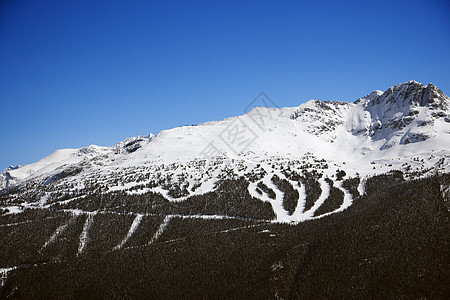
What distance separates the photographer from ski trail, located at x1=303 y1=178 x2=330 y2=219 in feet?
134

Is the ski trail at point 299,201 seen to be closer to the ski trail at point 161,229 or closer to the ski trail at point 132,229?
the ski trail at point 161,229

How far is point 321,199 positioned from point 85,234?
129 feet

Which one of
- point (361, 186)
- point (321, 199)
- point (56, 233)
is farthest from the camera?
point (361, 186)

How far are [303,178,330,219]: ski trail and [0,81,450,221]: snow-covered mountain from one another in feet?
1.71

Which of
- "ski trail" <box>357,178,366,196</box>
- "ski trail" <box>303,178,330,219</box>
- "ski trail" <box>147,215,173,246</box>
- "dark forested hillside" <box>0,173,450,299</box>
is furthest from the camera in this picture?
"ski trail" <box>357,178,366,196</box>

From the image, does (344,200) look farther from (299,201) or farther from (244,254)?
(244,254)

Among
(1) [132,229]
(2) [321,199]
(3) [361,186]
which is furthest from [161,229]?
(3) [361,186]

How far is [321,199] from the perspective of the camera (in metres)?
45.8

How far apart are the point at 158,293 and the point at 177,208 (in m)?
25.0

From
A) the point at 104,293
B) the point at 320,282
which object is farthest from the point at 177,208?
the point at 320,282

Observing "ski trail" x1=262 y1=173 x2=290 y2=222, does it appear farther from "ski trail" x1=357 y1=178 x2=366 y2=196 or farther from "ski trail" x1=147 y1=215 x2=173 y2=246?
"ski trail" x1=147 y1=215 x2=173 y2=246

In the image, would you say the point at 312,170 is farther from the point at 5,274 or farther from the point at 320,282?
the point at 5,274

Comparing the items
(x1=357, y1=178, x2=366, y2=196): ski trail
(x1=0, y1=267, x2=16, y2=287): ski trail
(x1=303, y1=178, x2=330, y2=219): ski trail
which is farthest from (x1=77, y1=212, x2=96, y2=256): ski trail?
(x1=357, y1=178, x2=366, y2=196): ski trail

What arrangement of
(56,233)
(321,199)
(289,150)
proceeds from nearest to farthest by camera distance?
(56,233) → (321,199) → (289,150)
